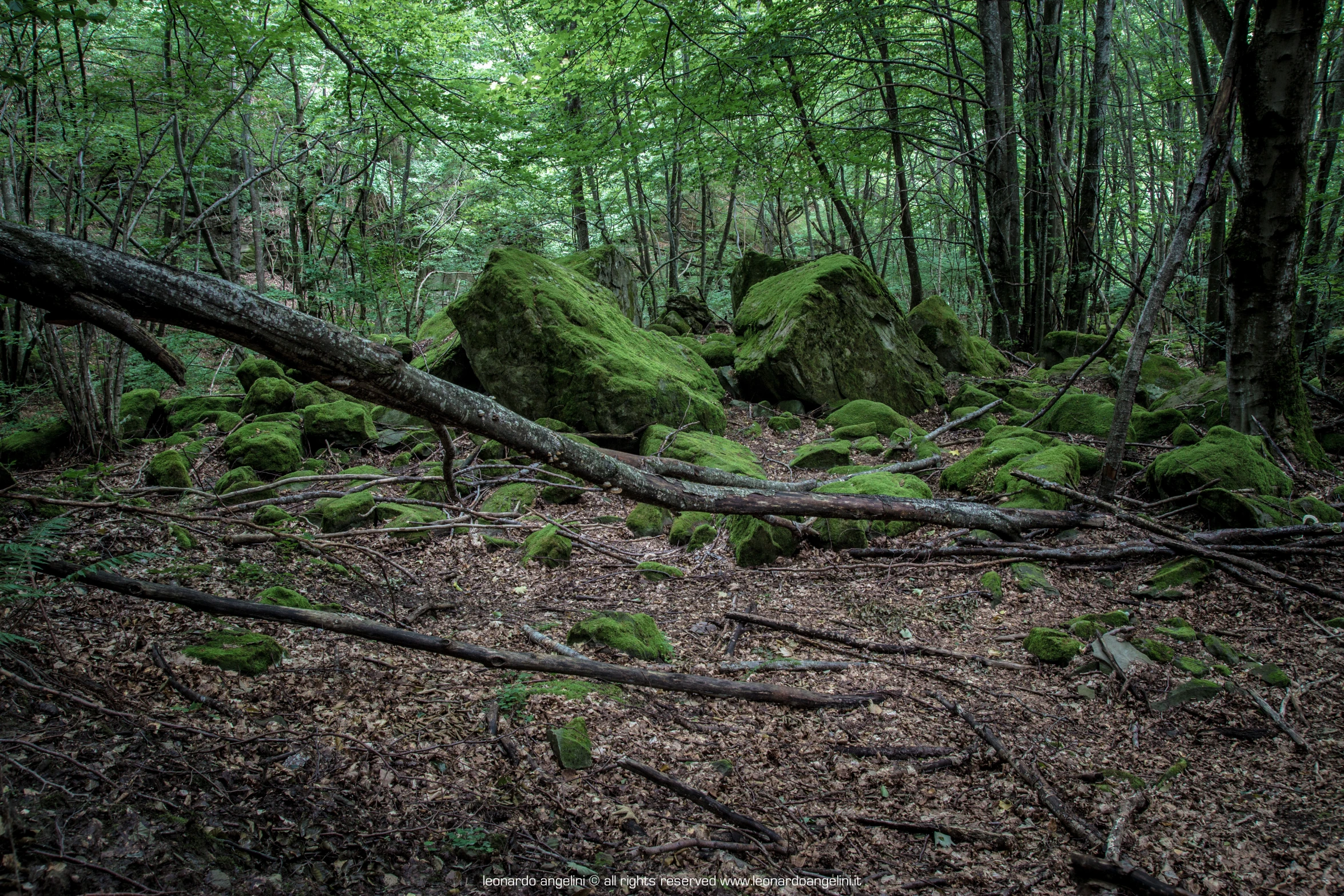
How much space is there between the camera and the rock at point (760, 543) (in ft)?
15.3

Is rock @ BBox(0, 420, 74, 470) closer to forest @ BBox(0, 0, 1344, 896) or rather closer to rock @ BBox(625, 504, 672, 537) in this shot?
forest @ BBox(0, 0, 1344, 896)

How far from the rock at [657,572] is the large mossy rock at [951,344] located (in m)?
7.87

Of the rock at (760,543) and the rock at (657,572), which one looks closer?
the rock at (657,572)

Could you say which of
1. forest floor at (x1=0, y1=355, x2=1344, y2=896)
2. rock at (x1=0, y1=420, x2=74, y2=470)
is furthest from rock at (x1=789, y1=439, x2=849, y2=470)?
rock at (x1=0, y1=420, x2=74, y2=470)

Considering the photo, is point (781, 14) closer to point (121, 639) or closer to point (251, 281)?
point (121, 639)

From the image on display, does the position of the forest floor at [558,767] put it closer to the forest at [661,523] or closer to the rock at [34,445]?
the forest at [661,523]

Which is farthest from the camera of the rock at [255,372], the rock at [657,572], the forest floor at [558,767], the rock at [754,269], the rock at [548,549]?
the rock at [754,269]

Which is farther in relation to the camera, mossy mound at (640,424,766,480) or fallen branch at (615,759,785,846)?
mossy mound at (640,424,766,480)

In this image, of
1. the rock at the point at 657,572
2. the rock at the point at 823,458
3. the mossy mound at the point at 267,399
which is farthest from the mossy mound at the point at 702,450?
the mossy mound at the point at 267,399

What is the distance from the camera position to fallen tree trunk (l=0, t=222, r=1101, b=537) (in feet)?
6.50

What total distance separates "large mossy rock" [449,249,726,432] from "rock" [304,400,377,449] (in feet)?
4.49

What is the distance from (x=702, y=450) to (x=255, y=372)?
20.9ft

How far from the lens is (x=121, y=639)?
2.46 meters

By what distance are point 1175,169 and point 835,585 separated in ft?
38.4
